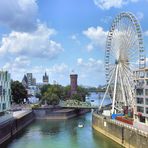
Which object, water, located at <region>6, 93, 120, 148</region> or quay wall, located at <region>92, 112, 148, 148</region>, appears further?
water, located at <region>6, 93, 120, 148</region>

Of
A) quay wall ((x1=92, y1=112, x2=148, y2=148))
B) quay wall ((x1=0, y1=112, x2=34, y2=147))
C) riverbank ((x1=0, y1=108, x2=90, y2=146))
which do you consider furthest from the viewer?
riverbank ((x1=0, y1=108, x2=90, y2=146))

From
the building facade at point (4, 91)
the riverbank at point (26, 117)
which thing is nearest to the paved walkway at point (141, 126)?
the riverbank at point (26, 117)

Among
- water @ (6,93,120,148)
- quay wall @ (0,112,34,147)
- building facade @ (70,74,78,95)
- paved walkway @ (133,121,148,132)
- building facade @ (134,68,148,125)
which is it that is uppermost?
building facade @ (70,74,78,95)

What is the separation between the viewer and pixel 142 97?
6900 cm

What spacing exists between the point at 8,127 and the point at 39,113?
45541mm

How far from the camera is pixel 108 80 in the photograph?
93750 mm

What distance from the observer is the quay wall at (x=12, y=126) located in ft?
235

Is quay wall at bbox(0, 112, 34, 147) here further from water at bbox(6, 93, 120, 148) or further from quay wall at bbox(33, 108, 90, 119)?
quay wall at bbox(33, 108, 90, 119)

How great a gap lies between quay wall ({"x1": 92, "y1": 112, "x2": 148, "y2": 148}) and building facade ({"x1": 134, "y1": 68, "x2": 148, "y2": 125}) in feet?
11.4

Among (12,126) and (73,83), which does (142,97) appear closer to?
(12,126)

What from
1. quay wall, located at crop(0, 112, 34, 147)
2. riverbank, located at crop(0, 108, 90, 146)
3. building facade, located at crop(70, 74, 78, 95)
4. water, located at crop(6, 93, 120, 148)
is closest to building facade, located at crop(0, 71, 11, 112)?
riverbank, located at crop(0, 108, 90, 146)

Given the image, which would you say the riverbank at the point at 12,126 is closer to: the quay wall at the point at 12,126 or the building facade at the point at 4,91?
the quay wall at the point at 12,126

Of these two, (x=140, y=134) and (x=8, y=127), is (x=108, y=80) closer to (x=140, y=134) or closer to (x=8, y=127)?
(x=8, y=127)

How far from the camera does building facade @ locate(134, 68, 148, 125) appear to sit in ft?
221
